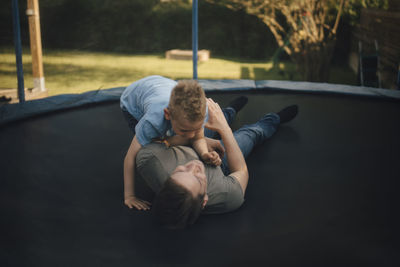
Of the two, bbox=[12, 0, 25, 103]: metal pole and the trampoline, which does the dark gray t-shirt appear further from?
bbox=[12, 0, 25, 103]: metal pole

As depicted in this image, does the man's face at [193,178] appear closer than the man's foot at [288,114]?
Yes

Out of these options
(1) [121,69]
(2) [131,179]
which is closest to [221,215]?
(2) [131,179]

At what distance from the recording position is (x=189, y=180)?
921mm

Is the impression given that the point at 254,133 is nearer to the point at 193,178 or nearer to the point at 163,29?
the point at 193,178

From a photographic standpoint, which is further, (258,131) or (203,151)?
(258,131)

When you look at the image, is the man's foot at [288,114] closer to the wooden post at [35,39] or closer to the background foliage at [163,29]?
the wooden post at [35,39]

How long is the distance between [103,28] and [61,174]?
Answer: 17.2 feet

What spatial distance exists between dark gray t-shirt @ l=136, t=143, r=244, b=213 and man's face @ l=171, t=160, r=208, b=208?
0.05 m

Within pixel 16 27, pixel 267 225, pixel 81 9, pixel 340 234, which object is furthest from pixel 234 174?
pixel 81 9

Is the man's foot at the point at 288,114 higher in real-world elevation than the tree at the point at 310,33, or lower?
lower

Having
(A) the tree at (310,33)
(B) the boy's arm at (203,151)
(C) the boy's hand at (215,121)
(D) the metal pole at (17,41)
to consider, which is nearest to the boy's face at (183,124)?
(B) the boy's arm at (203,151)

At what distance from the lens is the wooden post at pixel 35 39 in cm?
307

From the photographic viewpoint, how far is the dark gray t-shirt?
3.43ft

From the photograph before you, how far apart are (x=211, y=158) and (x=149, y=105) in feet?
0.79
